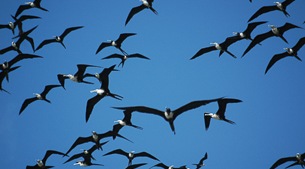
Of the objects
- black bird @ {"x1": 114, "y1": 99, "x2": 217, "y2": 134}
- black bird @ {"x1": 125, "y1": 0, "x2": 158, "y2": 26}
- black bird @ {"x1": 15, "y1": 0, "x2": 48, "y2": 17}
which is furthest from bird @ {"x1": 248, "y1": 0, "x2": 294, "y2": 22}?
black bird @ {"x1": 15, "y1": 0, "x2": 48, "y2": 17}

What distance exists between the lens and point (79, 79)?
2209 cm

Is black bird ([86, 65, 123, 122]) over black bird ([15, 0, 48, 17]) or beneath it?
beneath

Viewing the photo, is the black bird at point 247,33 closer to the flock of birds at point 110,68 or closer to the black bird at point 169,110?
the flock of birds at point 110,68

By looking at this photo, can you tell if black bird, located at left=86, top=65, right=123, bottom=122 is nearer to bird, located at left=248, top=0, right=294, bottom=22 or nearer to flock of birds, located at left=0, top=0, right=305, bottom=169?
flock of birds, located at left=0, top=0, right=305, bottom=169

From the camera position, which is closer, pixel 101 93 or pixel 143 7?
pixel 101 93

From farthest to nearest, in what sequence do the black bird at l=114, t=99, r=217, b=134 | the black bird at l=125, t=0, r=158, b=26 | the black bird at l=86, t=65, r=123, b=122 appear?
the black bird at l=125, t=0, r=158, b=26, the black bird at l=86, t=65, r=123, b=122, the black bird at l=114, t=99, r=217, b=134

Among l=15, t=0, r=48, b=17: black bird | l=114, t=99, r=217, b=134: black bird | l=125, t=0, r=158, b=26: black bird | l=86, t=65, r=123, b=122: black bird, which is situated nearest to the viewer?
l=114, t=99, r=217, b=134: black bird

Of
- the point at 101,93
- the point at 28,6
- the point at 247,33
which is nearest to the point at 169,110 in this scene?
the point at 101,93

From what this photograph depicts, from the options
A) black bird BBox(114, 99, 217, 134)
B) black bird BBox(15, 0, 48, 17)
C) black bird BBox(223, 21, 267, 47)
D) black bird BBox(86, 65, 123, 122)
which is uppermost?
black bird BBox(15, 0, 48, 17)

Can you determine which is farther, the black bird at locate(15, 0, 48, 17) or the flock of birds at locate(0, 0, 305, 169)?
the black bird at locate(15, 0, 48, 17)

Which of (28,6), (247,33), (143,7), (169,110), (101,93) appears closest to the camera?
(169,110)

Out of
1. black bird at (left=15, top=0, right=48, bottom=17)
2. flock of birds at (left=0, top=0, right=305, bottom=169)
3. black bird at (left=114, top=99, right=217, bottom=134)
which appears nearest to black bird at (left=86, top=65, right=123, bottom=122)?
flock of birds at (left=0, top=0, right=305, bottom=169)

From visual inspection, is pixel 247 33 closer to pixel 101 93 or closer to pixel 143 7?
pixel 143 7

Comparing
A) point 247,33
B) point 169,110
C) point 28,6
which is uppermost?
point 28,6
